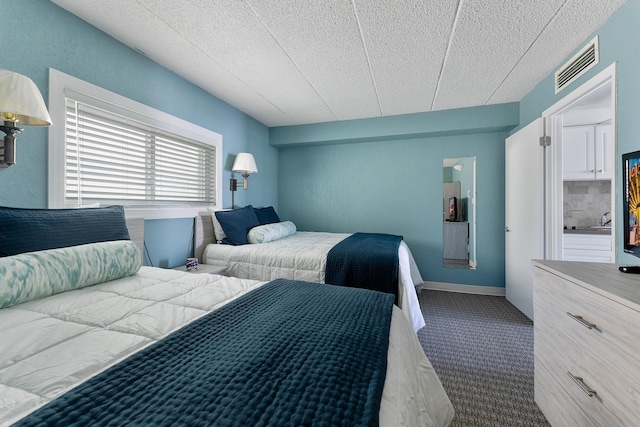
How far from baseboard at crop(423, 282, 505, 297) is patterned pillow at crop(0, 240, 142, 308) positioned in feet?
11.7

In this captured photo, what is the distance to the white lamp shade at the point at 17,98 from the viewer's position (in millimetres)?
1159

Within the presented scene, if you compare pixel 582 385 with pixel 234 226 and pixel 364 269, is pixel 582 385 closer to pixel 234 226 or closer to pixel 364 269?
pixel 364 269

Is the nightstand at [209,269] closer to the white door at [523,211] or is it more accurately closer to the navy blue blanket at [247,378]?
the navy blue blanket at [247,378]

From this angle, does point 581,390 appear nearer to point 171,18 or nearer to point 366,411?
point 366,411

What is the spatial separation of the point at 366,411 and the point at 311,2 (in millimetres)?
2059

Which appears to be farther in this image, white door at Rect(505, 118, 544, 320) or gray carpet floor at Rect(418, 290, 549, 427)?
white door at Rect(505, 118, 544, 320)

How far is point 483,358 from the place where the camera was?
6.44ft

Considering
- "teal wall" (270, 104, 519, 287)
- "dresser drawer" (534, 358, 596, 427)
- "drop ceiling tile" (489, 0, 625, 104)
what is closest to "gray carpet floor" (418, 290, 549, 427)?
"dresser drawer" (534, 358, 596, 427)

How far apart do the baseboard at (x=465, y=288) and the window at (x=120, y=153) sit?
3.31 meters

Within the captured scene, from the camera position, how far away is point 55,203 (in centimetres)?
162

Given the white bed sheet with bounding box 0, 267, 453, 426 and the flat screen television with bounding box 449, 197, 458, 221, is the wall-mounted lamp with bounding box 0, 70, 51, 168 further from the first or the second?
the flat screen television with bounding box 449, 197, 458, 221

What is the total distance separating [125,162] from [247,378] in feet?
7.41

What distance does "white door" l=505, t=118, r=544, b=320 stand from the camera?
2553 millimetres

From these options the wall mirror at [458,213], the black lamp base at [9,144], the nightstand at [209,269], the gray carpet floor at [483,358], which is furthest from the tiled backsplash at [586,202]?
the black lamp base at [9,144]
